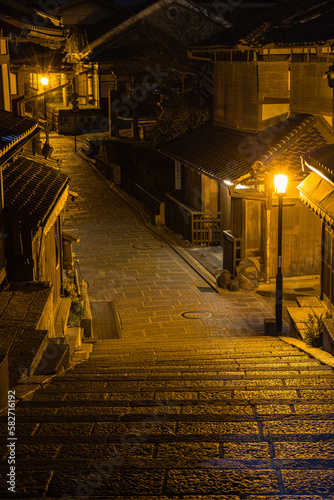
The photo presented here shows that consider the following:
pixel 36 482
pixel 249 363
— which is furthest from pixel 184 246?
pixel 36 482

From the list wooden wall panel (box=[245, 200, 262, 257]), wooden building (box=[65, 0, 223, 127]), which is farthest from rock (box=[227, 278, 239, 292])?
wooden building (box=[65, 0, 223, 127])

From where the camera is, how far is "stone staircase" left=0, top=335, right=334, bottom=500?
430 centimetres

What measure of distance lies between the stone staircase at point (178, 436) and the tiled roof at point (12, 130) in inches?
152

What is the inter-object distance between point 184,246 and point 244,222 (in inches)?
203

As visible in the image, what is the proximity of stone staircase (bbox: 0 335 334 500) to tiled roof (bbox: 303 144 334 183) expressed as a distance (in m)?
4.02

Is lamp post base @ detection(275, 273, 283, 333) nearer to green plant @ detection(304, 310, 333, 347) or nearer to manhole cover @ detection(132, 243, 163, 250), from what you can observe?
green plant @ detection(304, 310, 333, 347)

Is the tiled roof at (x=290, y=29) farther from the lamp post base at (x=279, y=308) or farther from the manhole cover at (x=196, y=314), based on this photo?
the manhole cover at (x=196, y=314)

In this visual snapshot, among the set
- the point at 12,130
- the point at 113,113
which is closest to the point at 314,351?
the point at 12,130

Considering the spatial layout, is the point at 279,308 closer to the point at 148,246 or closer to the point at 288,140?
the point at 288,140

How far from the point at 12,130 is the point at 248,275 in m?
9.22

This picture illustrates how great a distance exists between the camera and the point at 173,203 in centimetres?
2656

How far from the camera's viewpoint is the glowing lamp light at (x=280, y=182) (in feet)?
47.7

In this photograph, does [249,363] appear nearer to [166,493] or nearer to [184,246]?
[166,493]

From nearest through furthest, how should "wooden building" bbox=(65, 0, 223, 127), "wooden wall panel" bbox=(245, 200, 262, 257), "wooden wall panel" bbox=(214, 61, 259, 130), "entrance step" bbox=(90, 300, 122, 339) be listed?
1. "entrance step" bbox=(90, 300, 122, 339)
2. "wooden wall panel" bbox=(245, 200, 262, 257)
3. "wooden wall panel" bbox=(214, 61, 259, 130)
4. "wooden building" bbox=(65, 0, 223, 127)
